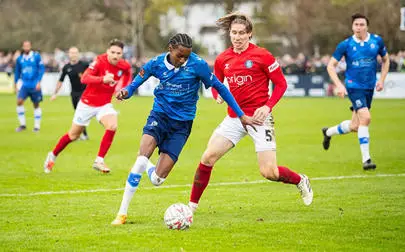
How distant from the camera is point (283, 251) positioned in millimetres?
8242

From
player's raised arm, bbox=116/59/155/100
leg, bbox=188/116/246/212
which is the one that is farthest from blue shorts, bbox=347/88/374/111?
player's raised arm, bbox=116/59/155/100

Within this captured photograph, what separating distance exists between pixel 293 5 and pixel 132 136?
180 ft

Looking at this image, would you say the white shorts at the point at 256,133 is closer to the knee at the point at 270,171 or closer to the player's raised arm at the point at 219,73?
the knee at the point at 270,171

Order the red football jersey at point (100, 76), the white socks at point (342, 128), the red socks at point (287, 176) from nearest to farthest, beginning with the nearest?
the red socks at point (287, 176) → the red football jersey at point (100, 76) → the white socks at point (342, 128)

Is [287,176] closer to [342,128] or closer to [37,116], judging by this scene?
[342,128]

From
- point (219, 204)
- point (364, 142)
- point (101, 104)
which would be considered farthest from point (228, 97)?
point (101, 104)

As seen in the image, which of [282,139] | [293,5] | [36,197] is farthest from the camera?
[293,5]

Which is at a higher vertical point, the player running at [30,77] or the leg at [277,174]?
the leg at [277,174]

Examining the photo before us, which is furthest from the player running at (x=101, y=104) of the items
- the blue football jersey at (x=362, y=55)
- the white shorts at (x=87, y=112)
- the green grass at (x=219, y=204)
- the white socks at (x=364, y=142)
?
the white socks at (x=364, y=142)

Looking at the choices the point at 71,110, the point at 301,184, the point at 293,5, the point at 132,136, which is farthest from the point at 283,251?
the point at 293,5

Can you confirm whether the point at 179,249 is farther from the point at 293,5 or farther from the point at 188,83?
the point at 293,5

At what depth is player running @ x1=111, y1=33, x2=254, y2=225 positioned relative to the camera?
9.81 m

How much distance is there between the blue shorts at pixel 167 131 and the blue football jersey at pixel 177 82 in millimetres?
79

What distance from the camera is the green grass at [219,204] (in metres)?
8.75
